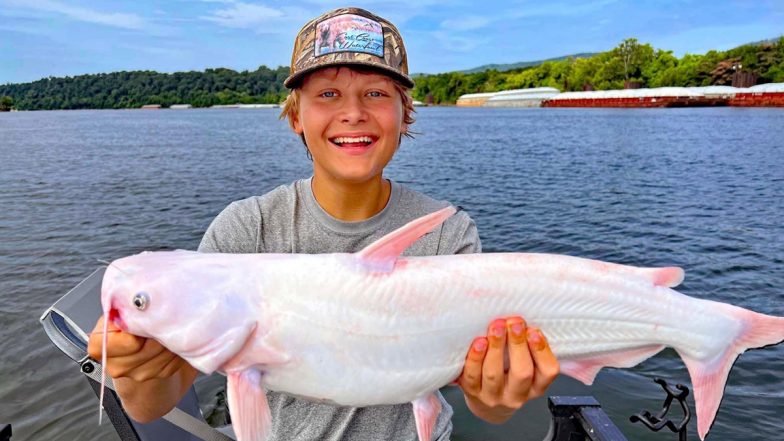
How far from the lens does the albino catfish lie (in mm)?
2090

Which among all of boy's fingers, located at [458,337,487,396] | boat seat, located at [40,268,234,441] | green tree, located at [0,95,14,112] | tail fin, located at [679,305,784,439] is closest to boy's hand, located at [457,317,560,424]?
boy's fingers, located at [458,337,487,396]

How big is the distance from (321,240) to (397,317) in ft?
2.77

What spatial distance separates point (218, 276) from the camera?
2.13m

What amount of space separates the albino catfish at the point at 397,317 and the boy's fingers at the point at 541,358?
0.07 meters

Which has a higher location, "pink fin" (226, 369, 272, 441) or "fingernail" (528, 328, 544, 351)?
"fingernail" (528, 328, 544, 351)

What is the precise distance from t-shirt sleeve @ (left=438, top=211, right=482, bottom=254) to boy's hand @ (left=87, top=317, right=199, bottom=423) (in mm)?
1425

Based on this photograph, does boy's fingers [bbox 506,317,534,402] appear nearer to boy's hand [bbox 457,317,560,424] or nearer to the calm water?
boy's hand [bbox 457,317,560,424]

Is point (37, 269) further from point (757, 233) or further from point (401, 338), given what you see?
point (757, 233)

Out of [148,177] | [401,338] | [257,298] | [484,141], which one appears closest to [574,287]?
[401,338]

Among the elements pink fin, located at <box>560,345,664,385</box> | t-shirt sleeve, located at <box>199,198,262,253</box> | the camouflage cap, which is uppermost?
the camouflage cap

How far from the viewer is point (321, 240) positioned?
115 inches

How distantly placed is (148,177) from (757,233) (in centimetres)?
2151

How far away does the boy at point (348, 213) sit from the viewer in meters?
2.38

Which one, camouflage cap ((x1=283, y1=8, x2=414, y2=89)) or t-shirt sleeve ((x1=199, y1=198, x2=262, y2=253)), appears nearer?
camouflage cap ((x1=283, y1=8, x2=414, y2=89))
